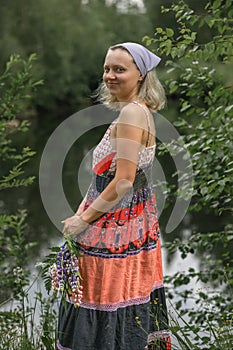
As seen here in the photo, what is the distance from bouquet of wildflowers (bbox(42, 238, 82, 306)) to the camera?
236 cm

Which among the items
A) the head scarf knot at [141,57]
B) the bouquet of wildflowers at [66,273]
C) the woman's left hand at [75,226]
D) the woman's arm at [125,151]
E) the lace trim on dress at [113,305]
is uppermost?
the head scarf knot at [141,57]

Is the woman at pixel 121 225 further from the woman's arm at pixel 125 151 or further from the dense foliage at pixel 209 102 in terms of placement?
the dense foliage at pixel 209 102

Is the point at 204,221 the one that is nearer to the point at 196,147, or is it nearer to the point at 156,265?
the point at 196,147

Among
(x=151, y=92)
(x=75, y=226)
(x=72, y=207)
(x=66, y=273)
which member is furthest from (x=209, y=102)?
(x=72, y=207)

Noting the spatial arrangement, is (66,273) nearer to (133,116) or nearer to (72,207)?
(133,116)

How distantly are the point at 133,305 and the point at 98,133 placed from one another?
1572 cm

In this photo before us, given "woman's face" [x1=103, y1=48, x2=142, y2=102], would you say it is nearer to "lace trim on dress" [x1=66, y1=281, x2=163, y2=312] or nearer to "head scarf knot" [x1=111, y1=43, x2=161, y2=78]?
"head scarf knot" [x1=111, y1=43, x2=161, y2=78]

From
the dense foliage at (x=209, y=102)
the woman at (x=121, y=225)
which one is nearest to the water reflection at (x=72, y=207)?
the dense foliage at (x=209, y=102)

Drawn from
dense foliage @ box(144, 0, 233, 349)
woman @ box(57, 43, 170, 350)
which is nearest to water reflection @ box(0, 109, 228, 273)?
dense foliage @ box(144, 0, 233, 349)

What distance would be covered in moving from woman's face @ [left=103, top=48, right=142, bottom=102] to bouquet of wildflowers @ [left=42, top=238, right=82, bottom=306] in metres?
0.66

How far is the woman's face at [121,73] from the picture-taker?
91.7 inches

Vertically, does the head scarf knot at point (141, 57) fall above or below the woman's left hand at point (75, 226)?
above

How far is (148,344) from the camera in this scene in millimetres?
2627

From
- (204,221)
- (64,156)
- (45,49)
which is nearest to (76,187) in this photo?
(204,221)
